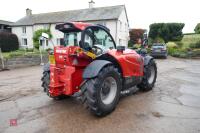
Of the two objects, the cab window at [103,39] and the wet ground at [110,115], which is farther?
the cab window at [103,39]

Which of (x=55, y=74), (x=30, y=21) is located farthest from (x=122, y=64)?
(x=30, y=21)

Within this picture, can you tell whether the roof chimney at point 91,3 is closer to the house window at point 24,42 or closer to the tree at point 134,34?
the tree at point 134,34

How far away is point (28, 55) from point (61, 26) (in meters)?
10.1

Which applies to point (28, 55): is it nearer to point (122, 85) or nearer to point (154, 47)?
point (122, 85)

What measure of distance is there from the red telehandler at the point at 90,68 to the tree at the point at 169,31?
2514cm

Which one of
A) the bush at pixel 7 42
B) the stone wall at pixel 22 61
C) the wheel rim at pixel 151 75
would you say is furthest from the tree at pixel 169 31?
the wheel rim at pixel 151 75

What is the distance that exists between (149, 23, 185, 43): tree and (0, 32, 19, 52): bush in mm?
21780

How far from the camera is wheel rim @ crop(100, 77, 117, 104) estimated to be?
465cm

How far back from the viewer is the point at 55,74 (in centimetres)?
479

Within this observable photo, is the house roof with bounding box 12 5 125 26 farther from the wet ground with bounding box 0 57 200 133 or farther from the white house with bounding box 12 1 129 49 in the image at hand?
the wet ground with bounding box 0 57 200 133

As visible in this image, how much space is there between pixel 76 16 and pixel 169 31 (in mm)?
14031

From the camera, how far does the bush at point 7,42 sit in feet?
92.1

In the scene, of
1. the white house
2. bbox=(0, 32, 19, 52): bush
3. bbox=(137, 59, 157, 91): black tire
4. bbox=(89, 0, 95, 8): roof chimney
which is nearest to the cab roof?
bbox=(137, 59, 157, 91): black tire

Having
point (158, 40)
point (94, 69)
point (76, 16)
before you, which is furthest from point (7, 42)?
point (94, 69)
